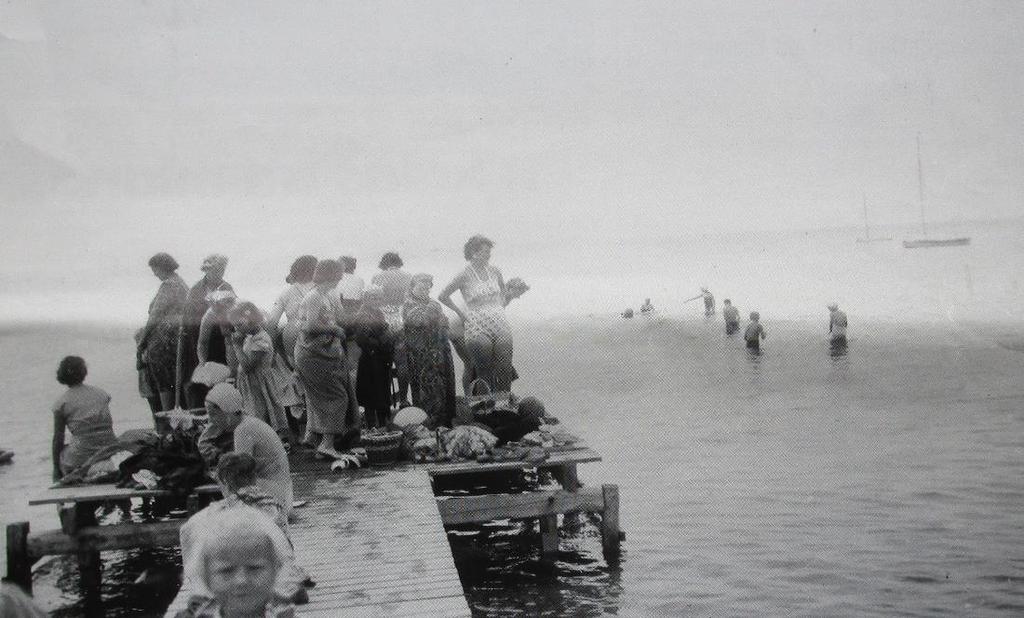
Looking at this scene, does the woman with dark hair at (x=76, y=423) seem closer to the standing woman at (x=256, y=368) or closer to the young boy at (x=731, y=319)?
the standing woman at (x=256, y=368)

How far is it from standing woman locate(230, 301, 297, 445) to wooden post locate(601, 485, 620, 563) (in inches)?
134

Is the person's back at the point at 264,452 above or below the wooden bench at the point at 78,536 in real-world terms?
above

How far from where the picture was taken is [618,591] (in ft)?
33.3

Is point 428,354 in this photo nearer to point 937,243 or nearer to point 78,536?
point 78,536

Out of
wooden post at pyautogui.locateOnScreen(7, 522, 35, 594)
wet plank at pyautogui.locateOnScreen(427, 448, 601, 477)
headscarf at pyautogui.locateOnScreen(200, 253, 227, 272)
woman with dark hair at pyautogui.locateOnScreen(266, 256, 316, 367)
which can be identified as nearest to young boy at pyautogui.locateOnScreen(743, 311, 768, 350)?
wet plank at pyautogui.locateOnScreen(427, 448, 601, 477)

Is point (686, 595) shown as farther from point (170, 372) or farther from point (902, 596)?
point (170, 372)

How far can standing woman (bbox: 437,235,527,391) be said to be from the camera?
11.5 metres

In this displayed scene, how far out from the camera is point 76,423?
9805 millimetres

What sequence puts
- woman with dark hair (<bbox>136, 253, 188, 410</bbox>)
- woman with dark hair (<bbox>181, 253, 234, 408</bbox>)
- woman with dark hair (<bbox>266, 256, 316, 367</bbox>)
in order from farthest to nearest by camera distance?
1. woman with dark hair (<bbox>136, 253, 188, 410</bbox>)
2. woman with dark hair (<bbox>266, 256, 316, 367</bbox>)
3. woman with dark hair (<bbox>181, 253, 234, 408</bbox>)

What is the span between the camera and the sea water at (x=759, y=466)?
33.8ft

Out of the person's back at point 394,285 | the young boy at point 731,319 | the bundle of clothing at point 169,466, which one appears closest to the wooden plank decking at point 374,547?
the bundle of clothing at point 169,466

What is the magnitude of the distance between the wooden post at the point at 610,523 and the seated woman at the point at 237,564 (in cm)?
730

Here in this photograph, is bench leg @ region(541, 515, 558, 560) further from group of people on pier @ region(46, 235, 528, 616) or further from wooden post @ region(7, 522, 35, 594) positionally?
wooden post @ region(7, 522, 35, 594)

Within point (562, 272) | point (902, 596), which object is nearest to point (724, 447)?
point (902, 596)
